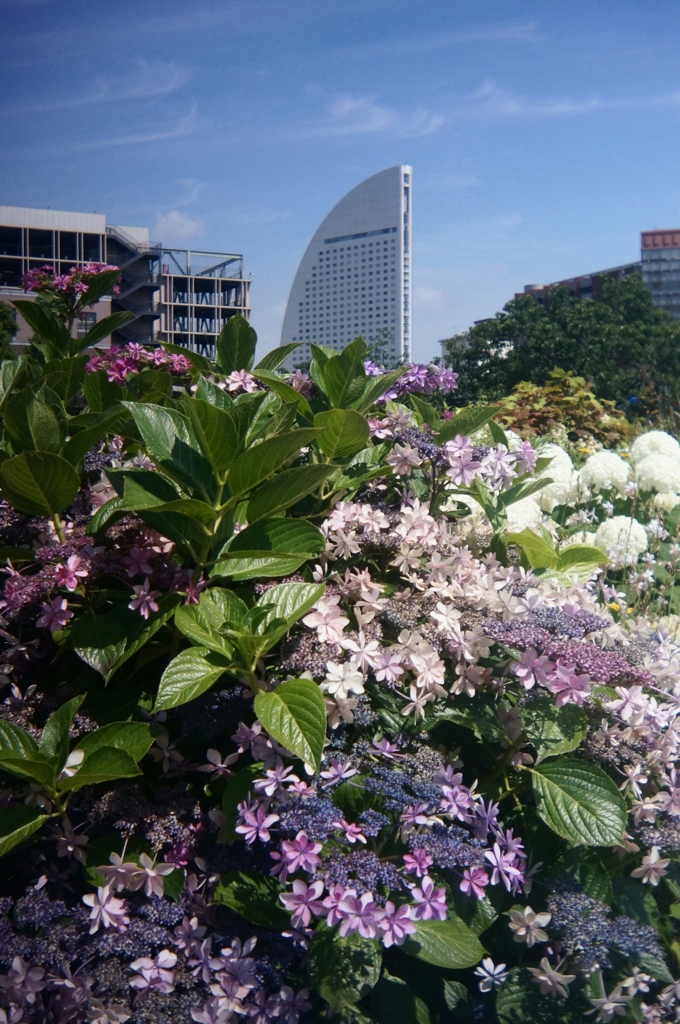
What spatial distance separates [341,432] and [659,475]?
198 centimetres

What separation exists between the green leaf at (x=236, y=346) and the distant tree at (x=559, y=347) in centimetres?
2128

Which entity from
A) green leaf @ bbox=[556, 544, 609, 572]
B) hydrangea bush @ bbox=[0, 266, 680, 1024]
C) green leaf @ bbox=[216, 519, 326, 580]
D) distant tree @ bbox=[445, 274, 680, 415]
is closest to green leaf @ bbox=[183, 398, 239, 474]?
hydrangea bush @ bbox=[0, 266, 680, 1024]

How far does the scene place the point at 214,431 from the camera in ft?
3.27

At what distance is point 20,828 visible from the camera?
3.01 ft

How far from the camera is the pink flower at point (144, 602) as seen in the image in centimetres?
100

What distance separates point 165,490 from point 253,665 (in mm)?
267

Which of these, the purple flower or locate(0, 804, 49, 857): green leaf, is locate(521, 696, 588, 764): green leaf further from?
locate(0, 804, 49, 857): green leaf

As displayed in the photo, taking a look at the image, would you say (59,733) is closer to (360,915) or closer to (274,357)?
(360,915)

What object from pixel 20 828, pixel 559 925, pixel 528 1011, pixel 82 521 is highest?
pixel 82 521

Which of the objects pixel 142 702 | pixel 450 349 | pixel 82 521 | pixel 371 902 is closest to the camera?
pixel 371 902

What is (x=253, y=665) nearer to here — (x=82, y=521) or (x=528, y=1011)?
(x=82, y=521)

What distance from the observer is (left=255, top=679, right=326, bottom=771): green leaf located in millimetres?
863

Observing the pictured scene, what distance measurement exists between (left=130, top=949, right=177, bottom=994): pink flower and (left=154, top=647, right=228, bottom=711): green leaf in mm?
309

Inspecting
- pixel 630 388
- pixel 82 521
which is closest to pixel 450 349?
pixel 630 388
